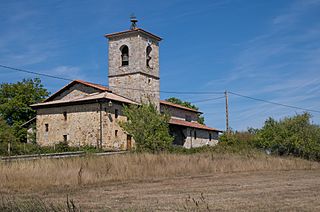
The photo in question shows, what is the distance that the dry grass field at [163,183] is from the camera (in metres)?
9.15

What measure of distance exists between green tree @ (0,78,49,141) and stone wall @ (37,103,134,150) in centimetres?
1121

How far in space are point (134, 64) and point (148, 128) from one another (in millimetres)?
14475

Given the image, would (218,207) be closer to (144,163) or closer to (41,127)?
(144,163)

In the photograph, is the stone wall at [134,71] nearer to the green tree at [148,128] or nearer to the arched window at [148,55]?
the arched window at [148,55]

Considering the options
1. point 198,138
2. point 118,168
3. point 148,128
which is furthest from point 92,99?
point 118,168

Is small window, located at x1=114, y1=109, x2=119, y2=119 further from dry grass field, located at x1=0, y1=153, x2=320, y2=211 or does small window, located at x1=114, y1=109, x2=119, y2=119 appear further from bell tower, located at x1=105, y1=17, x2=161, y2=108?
dry grass field, located at x1=0, y1=153, x2=320, y2=211

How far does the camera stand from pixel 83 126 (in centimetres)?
3900

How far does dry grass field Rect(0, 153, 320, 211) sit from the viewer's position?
9.15 meters

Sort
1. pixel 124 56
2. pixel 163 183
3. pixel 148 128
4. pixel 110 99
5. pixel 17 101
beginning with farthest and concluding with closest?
1. pixel 17 101
2. pixel 124 56
3. pixel 110 99
4. pixel 148 128
5. pixel 163 183

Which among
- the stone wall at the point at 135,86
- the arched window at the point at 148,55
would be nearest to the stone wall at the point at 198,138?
the stone wall at the point at 135,86

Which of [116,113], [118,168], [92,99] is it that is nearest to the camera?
[118,168]

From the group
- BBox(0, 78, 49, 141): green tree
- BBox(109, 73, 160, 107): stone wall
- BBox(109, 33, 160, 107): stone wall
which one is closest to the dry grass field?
BBox(109, 73, 160, 107): stone wall

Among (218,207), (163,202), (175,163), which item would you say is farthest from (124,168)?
(218,207)

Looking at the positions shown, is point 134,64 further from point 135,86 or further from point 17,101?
point 17,101
